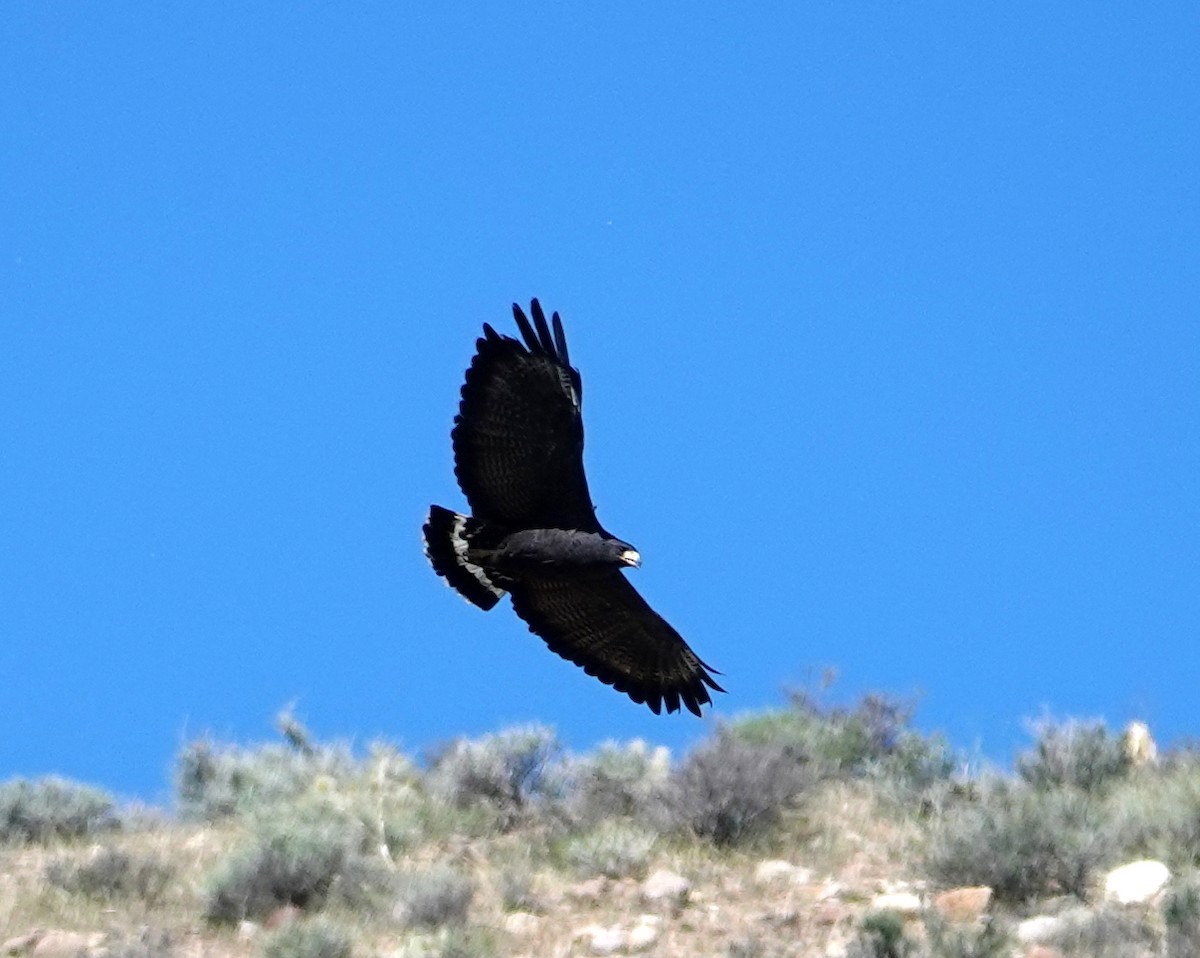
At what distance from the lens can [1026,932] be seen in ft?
29.3

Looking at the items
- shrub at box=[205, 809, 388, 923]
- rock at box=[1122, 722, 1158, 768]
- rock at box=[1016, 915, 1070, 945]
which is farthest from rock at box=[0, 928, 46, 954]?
rock at box=[1122, 722, 1158, 768]

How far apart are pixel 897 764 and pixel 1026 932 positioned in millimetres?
3264

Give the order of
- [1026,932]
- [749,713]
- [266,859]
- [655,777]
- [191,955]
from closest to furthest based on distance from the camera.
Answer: [1026,932] < [191,955] < [266,859] < [655,777] < [749,713]

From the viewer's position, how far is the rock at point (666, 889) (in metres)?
9.73

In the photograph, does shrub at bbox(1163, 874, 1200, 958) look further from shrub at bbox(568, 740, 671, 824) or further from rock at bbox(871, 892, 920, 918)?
shrub at bbox(568, 740, 671, 824)

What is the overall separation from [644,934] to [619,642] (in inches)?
80.8

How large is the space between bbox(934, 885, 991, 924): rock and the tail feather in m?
2.95

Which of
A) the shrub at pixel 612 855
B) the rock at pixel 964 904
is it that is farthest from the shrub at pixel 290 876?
the rock at pixel 964 904

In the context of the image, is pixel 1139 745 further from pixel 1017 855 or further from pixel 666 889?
pixel 666 889

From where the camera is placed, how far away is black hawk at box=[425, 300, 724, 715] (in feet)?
31.6

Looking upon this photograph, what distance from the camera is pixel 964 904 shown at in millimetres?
9312

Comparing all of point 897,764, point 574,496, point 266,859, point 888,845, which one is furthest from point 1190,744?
point 266,859

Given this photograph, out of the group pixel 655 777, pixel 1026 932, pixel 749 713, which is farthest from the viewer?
pixel 749 713

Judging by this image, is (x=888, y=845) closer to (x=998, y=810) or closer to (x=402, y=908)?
(x=998, y=810)
